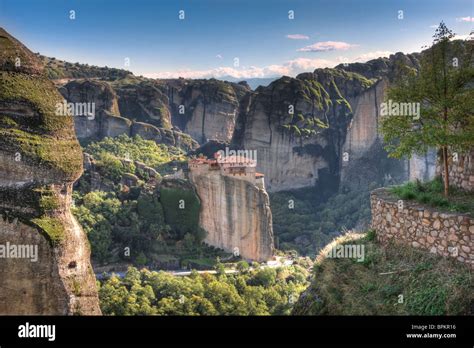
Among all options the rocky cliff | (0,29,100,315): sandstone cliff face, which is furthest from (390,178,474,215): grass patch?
the rocky cliff

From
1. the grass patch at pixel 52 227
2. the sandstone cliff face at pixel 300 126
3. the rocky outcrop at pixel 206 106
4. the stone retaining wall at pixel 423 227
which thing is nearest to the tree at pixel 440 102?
the stone retaining wall at pixel 423 227

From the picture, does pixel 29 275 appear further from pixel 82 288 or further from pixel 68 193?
pixel 68 193

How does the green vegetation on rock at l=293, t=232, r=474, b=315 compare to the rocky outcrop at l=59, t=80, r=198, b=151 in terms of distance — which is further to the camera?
the rocky outcrop at l=59, t=80, r=198, b=151

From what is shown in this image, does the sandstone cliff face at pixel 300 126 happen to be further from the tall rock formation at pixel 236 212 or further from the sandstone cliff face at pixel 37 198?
the sandstone cliff face at pixel 37 198

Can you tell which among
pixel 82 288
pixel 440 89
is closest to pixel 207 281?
pixel 82 288

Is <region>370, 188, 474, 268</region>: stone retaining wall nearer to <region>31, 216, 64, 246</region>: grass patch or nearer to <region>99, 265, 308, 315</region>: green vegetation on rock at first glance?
<region>31, 216, 64, 246</region>: grass patch

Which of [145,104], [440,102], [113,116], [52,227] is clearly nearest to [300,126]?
[113,116]
